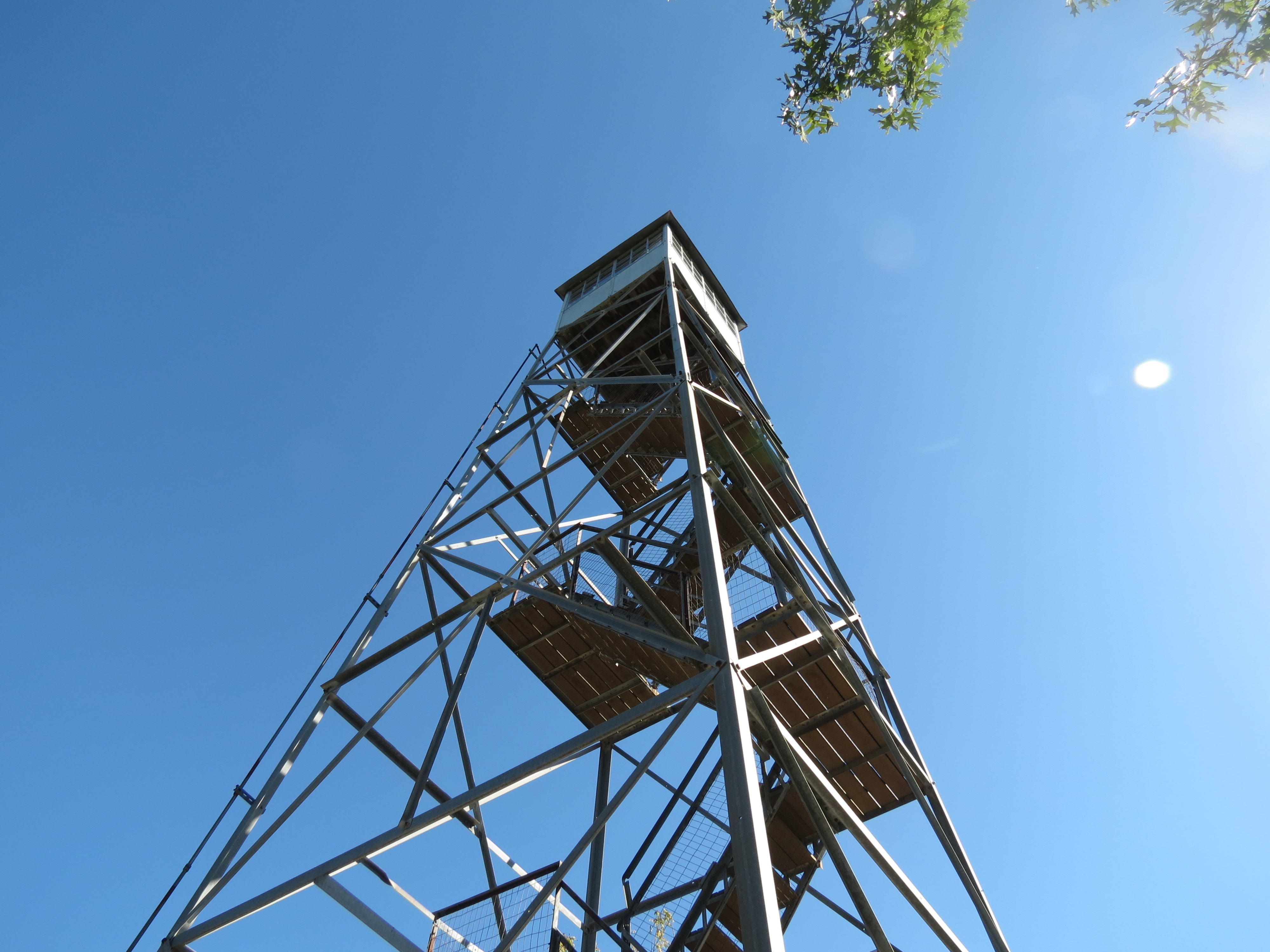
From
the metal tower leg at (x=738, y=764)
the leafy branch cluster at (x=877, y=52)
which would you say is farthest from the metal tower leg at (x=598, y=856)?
the leafy branch cluster at (x=877, y=52)

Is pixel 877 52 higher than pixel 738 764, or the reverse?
pixel 877 52

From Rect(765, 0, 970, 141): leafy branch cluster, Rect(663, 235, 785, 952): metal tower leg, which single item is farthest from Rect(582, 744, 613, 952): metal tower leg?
Rect(765, 0, 970, 141): leafy branch cluster

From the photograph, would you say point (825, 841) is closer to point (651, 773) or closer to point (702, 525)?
point (702, 525)

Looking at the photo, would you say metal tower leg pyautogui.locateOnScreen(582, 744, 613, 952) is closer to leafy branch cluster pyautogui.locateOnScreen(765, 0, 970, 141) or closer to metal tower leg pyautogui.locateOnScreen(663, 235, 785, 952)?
metal tower leg pyautogui.locateOnScreen(663, 235, 785, 952)

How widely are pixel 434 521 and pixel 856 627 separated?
15.4ft

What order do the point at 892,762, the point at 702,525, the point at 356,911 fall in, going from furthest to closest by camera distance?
the point at 892,762 → the point at 702,525 → the point at 356,911

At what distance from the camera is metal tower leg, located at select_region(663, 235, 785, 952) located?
13.0ft

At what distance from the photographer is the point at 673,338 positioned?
33.2 feet

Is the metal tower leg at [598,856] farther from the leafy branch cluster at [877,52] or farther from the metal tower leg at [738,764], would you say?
the leafy branch cluster at [877,52]

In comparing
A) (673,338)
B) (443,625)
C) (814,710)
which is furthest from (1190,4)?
(443,625)

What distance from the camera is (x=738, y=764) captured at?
181 inches

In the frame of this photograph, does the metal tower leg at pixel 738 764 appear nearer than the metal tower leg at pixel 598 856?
Yes

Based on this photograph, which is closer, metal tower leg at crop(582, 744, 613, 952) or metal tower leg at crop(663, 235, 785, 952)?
metal tower leg at crop(663, 235, 785, 952)

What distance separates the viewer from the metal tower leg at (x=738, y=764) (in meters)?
3.96
